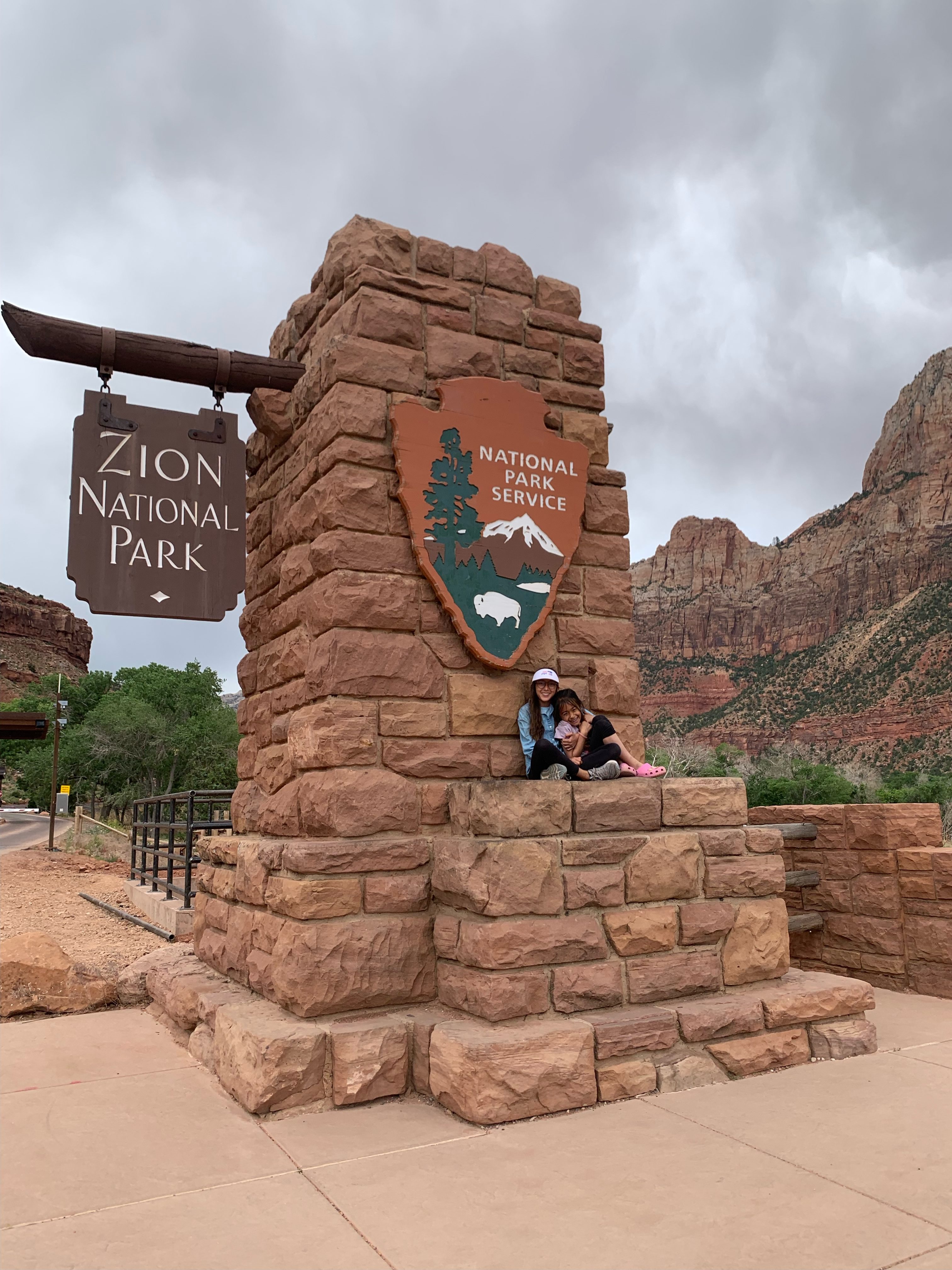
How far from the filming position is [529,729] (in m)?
4.53

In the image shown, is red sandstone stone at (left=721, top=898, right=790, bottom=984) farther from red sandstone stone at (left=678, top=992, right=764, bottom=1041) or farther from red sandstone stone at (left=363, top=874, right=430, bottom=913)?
red sandstone stone at (left=363, top=874, right=430, bottom=913)

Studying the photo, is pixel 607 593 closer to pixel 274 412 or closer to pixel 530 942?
pixel 530 942

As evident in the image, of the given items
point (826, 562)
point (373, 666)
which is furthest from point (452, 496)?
point (826, 562)

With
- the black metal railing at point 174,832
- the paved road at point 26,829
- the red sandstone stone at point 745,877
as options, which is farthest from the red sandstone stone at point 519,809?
the paved road at point 26,829

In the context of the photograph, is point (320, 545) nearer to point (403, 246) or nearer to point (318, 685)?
point (318, 685)

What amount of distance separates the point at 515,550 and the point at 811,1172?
2.89 m

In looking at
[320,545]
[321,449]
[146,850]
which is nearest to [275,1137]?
[320,545]

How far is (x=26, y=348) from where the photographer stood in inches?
172

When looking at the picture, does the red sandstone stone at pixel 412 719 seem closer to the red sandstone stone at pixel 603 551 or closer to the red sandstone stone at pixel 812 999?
the red sandstone stone at pixel 603 551

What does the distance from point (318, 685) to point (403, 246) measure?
7.71 feet

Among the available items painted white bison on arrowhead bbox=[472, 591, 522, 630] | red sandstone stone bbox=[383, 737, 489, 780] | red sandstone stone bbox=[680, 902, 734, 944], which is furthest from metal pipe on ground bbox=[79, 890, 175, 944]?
red sandstone stone bbox=[680, 902, 734, 944]

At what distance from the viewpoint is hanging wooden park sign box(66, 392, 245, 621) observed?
14.3ft

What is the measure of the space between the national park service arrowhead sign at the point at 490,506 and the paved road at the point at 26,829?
813 inches

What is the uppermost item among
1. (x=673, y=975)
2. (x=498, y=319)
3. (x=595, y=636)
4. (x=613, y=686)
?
(x=498, y=319)
